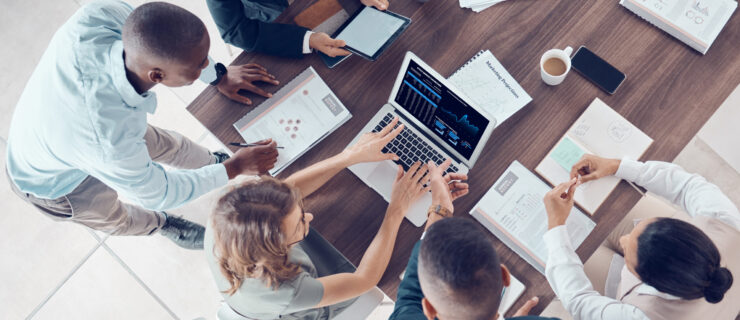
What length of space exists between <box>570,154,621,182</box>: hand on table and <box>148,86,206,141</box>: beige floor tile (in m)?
1.93

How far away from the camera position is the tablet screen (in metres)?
1.75

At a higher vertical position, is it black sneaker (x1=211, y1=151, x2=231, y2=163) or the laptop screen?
the laptop screen

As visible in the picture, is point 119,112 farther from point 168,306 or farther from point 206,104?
point 168,306

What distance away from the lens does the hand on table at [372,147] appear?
161cm

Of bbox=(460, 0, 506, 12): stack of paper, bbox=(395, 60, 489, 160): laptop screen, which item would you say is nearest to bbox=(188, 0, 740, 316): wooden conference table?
bbox=(460, 0, 506, 12): stack of paper

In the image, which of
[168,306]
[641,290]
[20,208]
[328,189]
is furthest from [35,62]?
[641,290]

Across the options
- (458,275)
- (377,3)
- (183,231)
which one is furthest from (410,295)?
(183,231)

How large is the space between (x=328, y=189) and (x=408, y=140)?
0.31 metres

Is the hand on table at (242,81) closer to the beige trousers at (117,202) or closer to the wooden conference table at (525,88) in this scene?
the wooden conference table at (525,88)

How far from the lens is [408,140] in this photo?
1679 millimetres

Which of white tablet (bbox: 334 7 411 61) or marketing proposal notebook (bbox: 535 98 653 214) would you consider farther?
white tablet (bbox: 334 7 411 61)

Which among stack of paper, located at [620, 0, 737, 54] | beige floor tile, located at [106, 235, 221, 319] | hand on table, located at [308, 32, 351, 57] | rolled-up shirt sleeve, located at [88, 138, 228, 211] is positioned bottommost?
beige floor tile, located at [106, 235, 221, 319]

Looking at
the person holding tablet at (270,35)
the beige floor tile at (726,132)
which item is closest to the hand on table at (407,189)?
the person holding tablet at (270,35)

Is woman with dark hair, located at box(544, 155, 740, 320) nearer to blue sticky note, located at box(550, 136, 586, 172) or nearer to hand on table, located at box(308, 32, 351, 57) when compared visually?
blue sticky note, located at box(550, 136, 586, 172)
